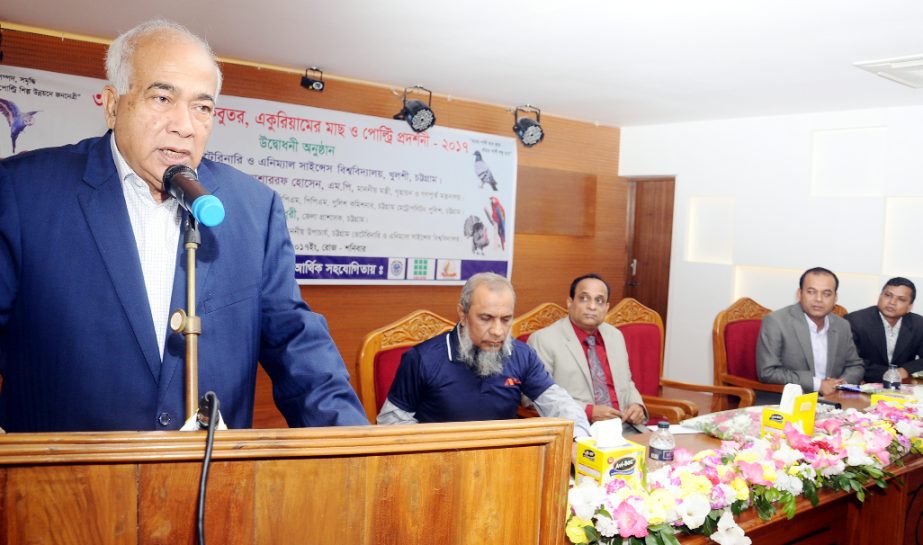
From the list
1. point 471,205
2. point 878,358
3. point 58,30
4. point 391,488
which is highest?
point 58,30

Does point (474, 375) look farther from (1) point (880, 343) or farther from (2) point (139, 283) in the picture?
(1) point (880, 343)

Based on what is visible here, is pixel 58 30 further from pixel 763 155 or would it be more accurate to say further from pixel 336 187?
pixel 763 155

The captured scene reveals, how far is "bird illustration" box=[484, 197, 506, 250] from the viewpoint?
5.97 metres

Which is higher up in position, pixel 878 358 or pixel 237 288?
pixel 237 288

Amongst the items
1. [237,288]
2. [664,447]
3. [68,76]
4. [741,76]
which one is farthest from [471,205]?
[237,288]

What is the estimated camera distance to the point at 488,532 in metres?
0.93

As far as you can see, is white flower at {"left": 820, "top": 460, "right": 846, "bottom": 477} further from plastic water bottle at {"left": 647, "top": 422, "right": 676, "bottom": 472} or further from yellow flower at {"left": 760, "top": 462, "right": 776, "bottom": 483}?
plastic water bottle at {"left": 647, "top": 422, "right": 676, "bottom": 472}

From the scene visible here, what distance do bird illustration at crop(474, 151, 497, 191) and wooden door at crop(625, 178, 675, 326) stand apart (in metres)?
1.76

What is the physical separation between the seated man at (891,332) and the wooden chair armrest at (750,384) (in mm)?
953

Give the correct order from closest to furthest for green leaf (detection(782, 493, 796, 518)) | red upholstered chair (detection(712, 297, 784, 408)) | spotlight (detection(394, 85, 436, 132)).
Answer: green leaf (detection(782, 493, 796, 518)) → red upholstered chair (detection(712, 297, 784, 408)) → spotlight (detection(394, 85, 436, 132))

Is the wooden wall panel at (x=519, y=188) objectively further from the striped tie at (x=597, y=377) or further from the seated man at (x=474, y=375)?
the seated man at (x=474, y=375)

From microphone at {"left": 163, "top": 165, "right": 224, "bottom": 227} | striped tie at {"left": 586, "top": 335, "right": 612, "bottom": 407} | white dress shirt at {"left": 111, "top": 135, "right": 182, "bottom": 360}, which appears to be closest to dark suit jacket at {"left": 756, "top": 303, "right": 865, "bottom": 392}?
striped tie at {"left": 586, "top": 335, "right": 612, "bottom": 407}

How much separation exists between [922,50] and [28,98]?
187 inches

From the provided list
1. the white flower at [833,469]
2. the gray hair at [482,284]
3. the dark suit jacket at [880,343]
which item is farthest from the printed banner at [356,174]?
the white flower at [833,469]
